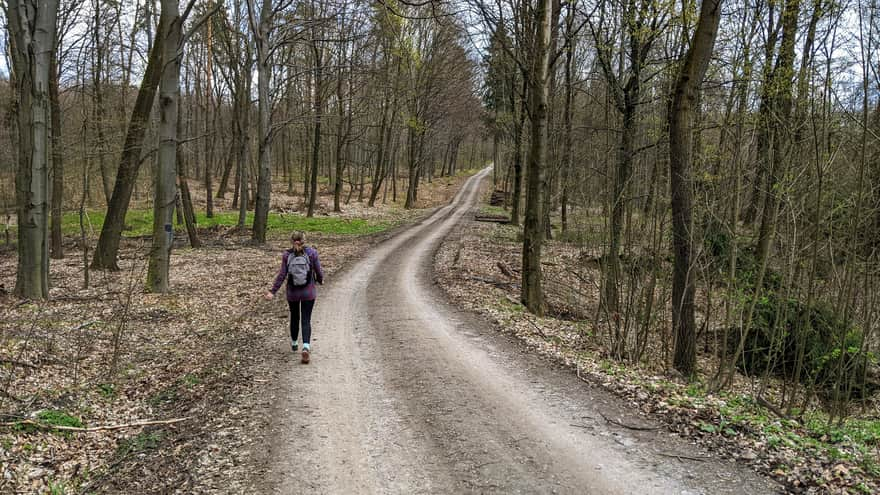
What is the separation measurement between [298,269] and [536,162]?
6244 mm

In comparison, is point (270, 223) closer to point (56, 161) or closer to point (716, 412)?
point (56, 161)

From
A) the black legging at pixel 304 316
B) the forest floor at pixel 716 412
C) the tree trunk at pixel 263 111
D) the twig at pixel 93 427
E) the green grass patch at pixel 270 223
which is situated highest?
the tree trunk at pixel 263 111

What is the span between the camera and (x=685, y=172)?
875cm

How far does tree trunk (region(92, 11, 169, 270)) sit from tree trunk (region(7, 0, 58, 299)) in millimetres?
3546

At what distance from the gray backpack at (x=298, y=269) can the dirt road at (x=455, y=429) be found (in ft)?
4.33

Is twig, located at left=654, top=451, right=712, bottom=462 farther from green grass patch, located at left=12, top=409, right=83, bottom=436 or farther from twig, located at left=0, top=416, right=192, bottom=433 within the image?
green grass patch, located at left=12, top=409, right=83, bottom=436

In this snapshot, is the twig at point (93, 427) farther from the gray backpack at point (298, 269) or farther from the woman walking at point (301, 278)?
the gray backpack at point (298, 269)

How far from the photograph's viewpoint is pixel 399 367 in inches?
322

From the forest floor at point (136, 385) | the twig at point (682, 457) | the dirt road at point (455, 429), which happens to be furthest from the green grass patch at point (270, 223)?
the twig at point (682, 457)

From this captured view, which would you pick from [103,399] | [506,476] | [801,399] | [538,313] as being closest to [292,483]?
[506,476]

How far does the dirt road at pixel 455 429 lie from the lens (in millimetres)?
5020

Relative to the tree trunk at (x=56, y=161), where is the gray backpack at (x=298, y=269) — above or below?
below

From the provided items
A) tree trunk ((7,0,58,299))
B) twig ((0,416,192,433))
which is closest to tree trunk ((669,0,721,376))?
twig ((0,416,192,433))

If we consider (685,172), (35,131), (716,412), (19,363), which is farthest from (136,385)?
(685,172)
